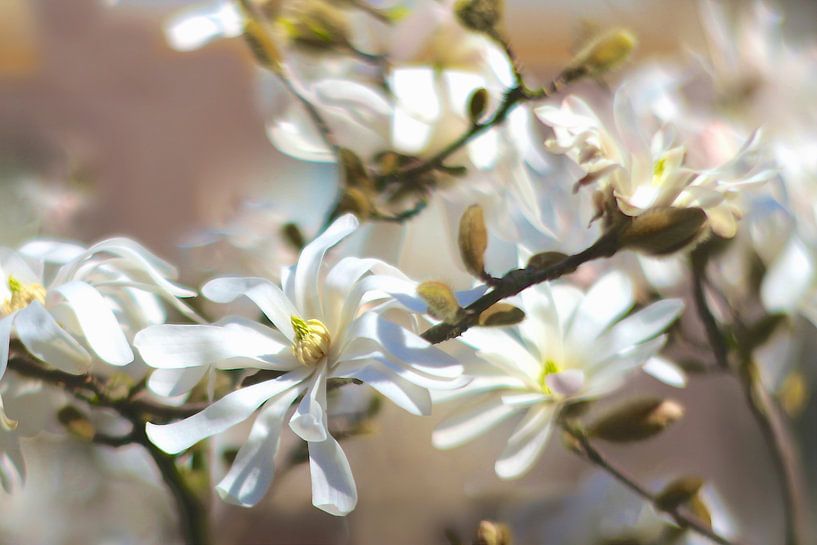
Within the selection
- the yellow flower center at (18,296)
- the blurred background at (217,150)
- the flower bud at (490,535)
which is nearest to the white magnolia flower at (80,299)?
the yellow flower center at (18,296)

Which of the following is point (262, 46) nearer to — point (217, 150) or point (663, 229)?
point (663, 229)

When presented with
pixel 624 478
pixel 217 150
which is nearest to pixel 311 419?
pixel 624 478

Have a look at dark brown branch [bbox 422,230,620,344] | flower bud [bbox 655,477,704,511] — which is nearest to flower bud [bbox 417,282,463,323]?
dark brown branch [bbox 422,230,620,344]

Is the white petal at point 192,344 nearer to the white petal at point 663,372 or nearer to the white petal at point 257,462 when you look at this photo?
the white petal at point 257,462

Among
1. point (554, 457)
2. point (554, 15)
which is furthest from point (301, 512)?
point (554, 15)

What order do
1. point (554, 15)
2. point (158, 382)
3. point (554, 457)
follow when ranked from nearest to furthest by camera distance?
point (158, 382)
point (554, 457)
point (554, 15)

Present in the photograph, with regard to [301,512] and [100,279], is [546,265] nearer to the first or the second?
[100,279]

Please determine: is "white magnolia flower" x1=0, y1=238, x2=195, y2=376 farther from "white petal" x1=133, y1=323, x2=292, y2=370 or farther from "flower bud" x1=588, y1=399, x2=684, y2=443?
"flower bud" x1=588, y1=399, x2=684, y2=443
